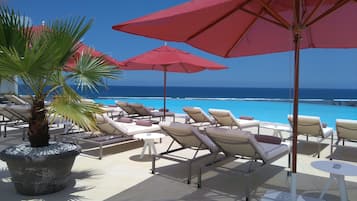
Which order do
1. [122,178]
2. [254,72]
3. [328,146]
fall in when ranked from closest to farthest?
[122,178]
[328,146]
[254,72]

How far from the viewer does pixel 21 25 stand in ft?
12.7

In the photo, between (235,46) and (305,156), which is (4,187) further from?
(305,156)

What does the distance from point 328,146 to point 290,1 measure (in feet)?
15.0

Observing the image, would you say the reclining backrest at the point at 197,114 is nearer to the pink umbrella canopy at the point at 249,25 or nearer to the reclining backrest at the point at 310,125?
the reclining backrest at the point at 310,125

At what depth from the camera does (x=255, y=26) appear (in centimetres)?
481

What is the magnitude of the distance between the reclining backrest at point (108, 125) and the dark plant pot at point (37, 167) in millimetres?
1987

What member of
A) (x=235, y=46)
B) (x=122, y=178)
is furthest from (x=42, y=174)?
(x=235, y=46)

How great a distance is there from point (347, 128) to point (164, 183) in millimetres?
3768

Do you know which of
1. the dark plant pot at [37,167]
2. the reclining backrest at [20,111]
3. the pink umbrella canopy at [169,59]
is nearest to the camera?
the dark plant pot at [37,167]

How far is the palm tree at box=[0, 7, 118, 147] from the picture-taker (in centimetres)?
342

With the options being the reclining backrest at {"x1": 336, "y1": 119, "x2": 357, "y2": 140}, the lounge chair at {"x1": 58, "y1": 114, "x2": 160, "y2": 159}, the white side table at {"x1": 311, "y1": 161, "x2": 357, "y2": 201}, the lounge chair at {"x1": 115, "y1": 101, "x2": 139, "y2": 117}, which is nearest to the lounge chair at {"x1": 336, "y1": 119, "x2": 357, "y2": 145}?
the reclining backrest at {"x1": 336, "y1": 119, "x2": 357, "y2": 140}

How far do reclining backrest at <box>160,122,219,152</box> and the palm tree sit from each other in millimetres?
1218

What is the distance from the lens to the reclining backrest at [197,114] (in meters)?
8.70

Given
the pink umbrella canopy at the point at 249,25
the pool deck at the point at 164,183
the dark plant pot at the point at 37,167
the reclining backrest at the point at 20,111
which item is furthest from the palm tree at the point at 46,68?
the reclining backrest at the point at 20,111
